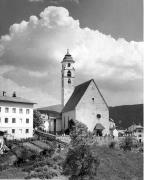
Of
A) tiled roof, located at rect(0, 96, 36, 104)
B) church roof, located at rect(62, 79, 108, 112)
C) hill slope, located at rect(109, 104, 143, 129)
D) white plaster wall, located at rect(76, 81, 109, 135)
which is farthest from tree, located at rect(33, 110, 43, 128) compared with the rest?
hill slope, located at rect(109, 104, 143, 129)

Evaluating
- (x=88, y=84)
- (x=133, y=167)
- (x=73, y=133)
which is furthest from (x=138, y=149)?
(x=73, y=133)

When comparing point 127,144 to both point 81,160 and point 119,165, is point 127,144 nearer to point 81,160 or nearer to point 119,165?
point 119,165

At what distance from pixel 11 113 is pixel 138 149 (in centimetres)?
1939

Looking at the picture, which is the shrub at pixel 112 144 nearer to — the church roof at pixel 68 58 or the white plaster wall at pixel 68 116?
the white plaster wall at pixel 68 116

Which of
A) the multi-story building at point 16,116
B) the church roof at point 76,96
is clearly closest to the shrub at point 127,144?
the church roof at point 76,96

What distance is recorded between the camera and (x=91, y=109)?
58406mm

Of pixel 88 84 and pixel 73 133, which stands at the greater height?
pixel 88 84

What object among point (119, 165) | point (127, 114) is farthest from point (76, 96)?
point (127, 114)

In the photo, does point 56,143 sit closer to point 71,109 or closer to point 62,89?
point 71,109

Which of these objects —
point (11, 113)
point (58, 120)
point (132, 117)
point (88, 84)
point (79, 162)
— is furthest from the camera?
point (132, 117)

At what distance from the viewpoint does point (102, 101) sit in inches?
2359

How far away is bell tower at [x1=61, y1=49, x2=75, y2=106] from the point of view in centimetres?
6669

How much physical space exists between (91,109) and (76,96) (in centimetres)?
498

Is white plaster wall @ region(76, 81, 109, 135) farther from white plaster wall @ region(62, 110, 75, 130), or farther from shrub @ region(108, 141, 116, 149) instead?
shrub @ region(108, 141, 116, 149)
